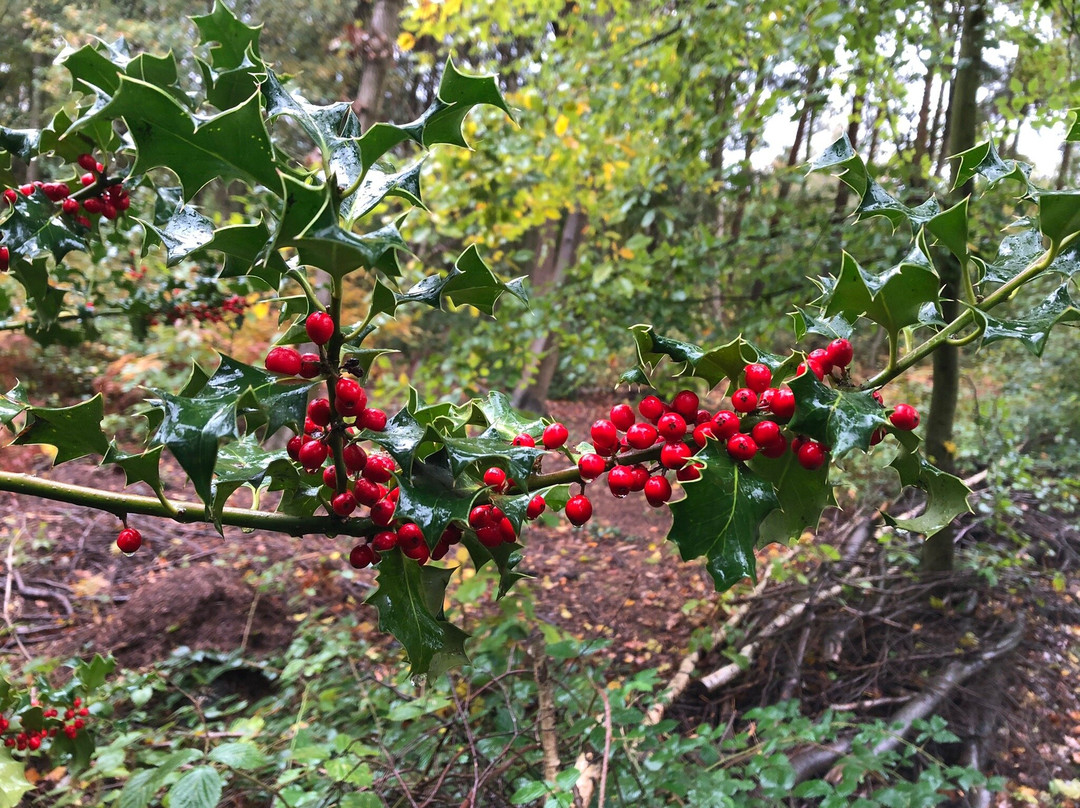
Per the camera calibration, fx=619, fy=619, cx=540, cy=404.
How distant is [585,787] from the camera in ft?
5.80

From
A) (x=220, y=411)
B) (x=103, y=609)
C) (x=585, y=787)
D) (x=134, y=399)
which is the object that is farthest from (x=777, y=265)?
(x=134, y=399)

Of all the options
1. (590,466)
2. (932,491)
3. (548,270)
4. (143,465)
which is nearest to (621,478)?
(590,466)

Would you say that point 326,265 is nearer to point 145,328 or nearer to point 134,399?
point 145,328

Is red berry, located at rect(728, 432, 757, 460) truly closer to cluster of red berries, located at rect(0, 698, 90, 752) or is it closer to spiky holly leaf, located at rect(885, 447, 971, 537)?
spiky holly leaf, located at rect(885, 447, 971, 537)

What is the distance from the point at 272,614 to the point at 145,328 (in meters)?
1.78

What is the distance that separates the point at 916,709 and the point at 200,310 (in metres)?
3.34

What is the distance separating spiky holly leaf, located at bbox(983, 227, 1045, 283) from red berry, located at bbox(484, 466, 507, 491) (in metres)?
0.64

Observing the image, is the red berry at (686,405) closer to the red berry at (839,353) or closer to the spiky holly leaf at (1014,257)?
the red berry at (839,353)

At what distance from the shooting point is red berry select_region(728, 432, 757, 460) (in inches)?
27.0

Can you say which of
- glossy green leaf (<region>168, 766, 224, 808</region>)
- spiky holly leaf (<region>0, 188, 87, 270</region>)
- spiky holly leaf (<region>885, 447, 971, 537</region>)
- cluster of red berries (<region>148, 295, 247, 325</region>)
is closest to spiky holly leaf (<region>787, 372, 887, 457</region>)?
spiky holly leaf (<region>885, 447, 971, 537</region>)

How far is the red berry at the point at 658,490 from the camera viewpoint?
0.75 meters

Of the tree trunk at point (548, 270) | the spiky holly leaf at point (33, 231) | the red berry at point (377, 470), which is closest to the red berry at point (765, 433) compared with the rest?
the red berry at point (377, 470)

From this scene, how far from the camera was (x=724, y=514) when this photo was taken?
2.24 feet

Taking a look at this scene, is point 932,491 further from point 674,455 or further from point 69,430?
point 69,430
